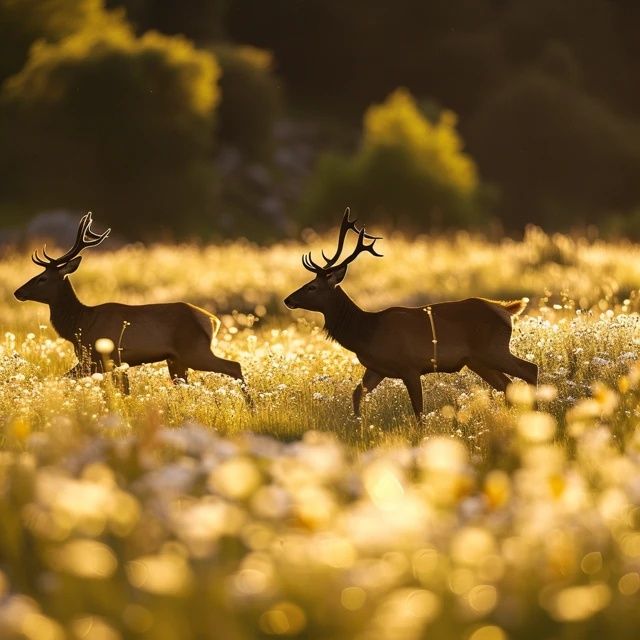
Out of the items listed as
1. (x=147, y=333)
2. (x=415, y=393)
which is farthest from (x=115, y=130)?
(x=415, y=393)

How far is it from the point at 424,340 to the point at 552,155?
2152 inches

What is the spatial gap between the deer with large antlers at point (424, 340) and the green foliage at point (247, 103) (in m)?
43.8

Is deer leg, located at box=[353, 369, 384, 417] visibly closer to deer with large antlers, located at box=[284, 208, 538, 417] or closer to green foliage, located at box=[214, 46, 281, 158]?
deer with large antlers, located at box=[284, 208, 538, 417]

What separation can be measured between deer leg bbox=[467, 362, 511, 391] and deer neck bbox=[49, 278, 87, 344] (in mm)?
3097

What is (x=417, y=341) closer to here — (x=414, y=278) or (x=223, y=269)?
(x=414, y=278)

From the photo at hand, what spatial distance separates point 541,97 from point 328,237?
126 feet

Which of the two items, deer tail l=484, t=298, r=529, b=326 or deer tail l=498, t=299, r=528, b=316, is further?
deer tail l=498, t=299, r=528, b=316

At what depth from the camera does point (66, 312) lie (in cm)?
1050

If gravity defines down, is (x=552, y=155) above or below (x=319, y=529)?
above

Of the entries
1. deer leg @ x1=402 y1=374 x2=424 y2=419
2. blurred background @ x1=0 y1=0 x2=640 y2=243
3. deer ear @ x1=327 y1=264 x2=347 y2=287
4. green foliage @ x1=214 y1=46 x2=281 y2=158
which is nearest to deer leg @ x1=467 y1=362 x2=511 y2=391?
deer leg @ x1=402 y1=374 x2=424 y2=419

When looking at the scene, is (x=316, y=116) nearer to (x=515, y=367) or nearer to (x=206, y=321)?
(x=206, y=321)

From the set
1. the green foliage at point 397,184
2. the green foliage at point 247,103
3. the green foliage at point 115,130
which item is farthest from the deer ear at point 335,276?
the green foliage at point 247,103

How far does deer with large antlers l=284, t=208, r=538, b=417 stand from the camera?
9.14 metres

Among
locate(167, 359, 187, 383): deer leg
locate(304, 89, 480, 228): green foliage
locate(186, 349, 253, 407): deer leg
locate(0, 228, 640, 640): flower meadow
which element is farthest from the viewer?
locate(304, 89, 480, 228): green foliage
